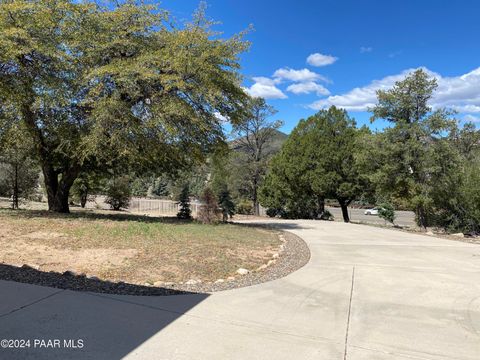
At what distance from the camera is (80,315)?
165 inches

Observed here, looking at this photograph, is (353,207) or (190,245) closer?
(190,245)

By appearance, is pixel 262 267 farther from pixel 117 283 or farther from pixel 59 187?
pixel 59 187

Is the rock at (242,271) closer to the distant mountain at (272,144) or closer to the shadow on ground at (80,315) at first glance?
the shadow on ground at (80,315)

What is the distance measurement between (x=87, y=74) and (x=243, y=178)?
64.9ft

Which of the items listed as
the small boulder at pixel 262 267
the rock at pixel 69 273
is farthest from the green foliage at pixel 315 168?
the rock at pixel 69 273

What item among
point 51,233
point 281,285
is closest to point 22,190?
→ point 51,233

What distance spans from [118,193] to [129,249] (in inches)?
696

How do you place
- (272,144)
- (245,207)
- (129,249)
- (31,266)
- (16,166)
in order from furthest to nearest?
(272,144), (245,207), (16,166), (129,249), (31,266)

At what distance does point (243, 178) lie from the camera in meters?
30.8

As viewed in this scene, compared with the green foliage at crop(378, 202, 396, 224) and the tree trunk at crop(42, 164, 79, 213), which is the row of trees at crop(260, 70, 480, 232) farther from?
the tree trunk at crop(42, 164, 79, 213)

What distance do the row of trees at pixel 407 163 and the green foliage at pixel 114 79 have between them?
7.47 m

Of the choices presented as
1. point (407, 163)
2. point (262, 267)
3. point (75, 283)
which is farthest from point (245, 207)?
point (75, 283)

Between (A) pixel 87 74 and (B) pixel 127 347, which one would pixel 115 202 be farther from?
(B) pixel 127 347

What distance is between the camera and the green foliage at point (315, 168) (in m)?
22.0
